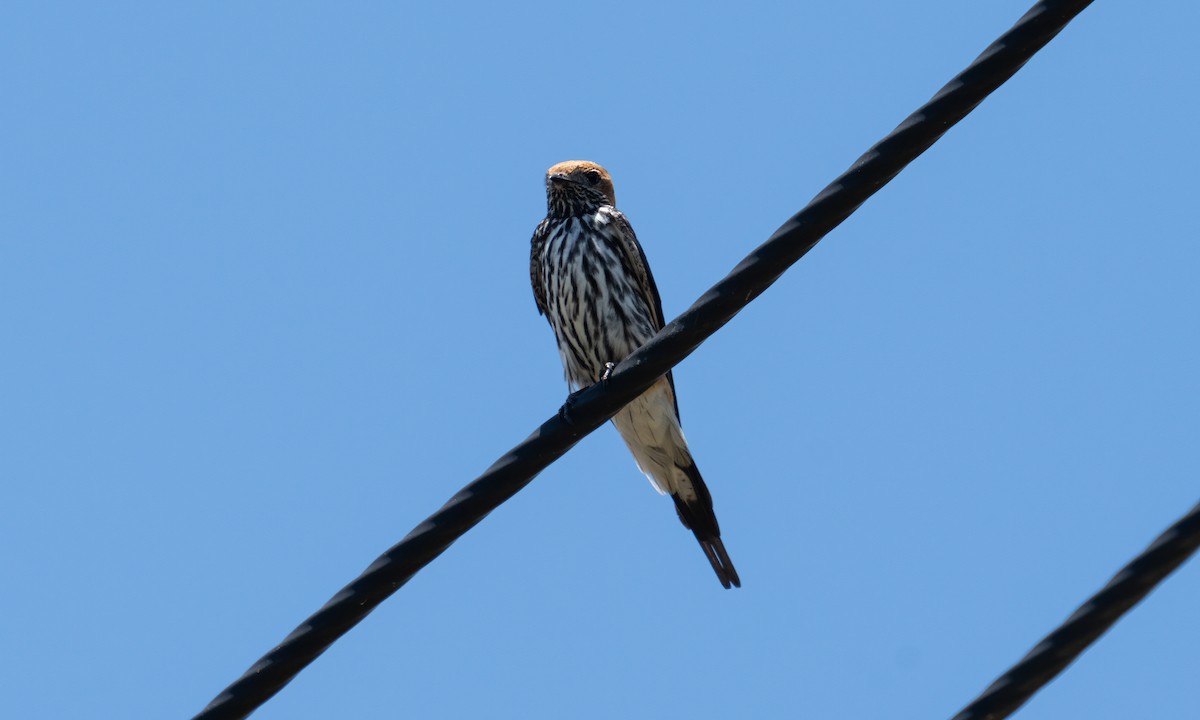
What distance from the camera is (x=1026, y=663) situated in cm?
429

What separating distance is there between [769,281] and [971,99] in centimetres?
85

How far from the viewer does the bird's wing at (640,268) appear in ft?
31.5

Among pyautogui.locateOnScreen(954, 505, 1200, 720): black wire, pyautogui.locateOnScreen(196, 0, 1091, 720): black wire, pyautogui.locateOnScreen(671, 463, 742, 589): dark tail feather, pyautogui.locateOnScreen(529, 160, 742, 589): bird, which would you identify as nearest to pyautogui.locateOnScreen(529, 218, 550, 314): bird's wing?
pyautogui.locateOnScreen(529, 160, 742, 589): bird

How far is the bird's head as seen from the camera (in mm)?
10266

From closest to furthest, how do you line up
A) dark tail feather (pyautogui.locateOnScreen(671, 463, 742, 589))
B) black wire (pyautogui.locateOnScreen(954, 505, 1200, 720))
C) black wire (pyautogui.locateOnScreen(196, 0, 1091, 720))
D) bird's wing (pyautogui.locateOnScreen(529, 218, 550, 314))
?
1. black wire (pyautogui.locateOnScreen(954, 505, 1200, 720))
2. black wire (pyautogui.locateOnScreen(196, 0, 1091, 720))
3. dark tail feather (pyautogui.locateOnScreen(671, 463, 742, 589))
4. bird's wing (pyautogui.locateOnScreen(529, 218, 550, 314))

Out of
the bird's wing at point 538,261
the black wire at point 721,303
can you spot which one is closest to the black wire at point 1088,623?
the black wire at point 721,303

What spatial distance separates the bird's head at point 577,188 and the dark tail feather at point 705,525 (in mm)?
1843

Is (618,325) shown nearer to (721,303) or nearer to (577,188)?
(577,188)

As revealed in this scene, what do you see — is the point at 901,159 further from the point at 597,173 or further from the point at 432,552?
the point at 597,173

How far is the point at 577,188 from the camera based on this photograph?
1041 centimetres

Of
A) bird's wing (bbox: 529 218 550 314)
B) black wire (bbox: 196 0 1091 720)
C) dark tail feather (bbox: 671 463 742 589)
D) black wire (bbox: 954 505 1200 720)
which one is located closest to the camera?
black wire (bbox: 954 505 1200 720)

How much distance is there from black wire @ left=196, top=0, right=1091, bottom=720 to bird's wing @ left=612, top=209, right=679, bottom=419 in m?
3.95

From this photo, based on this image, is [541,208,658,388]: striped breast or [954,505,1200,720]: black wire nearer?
[954,505,1200,720]: black wire

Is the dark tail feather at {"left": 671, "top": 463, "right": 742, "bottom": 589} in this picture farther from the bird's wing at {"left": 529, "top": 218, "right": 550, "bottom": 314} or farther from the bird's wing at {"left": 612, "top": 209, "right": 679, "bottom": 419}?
the bird's wing at {"left": 529, "top": 218, "right": 550, "bottom": 314}
